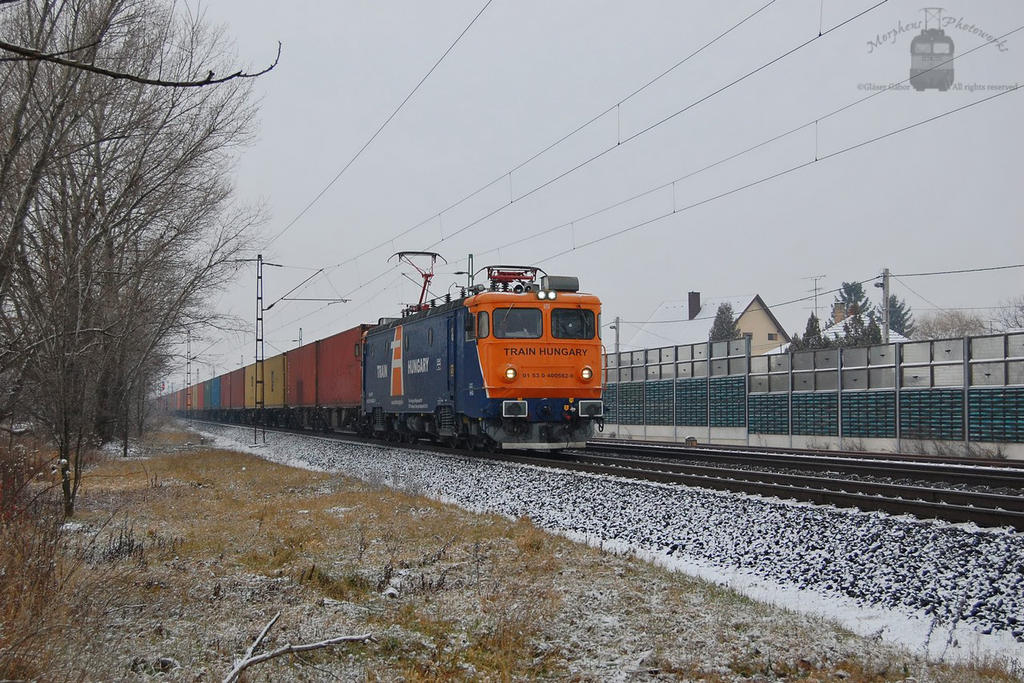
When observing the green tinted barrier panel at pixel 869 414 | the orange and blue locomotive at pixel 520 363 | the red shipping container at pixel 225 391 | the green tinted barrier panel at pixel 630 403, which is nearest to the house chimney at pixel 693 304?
the red shipping container at pixel 225 391

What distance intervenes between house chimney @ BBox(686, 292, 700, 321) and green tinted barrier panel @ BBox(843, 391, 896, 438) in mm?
50471

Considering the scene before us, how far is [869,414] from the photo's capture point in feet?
68.9

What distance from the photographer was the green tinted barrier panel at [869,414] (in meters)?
20.3

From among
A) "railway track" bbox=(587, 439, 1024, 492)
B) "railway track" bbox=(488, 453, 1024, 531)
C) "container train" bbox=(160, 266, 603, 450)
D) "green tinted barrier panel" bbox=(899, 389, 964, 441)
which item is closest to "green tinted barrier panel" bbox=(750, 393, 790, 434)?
"green tinted barrier panel" bbox=(899, 389, 964, 441)

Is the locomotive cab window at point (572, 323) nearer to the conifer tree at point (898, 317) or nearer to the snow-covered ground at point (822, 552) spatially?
the snow-covered ground at point (822, 552)

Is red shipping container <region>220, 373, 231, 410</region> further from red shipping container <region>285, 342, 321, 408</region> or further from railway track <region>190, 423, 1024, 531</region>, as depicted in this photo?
railway track <region>190, 423, 1024, 531</region>

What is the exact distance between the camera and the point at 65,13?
1170 cm

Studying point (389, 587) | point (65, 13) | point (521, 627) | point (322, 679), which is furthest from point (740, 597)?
point (65, 13)

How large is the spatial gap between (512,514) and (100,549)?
15.1ft

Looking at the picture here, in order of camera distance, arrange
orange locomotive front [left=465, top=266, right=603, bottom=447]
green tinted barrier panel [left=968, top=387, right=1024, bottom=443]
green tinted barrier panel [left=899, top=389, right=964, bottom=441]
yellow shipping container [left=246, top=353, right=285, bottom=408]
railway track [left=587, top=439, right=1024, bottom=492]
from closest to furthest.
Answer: railway track [left=587, top=439, right=1024, bottom=492] < orange locomotive front [left=465, top=266, right=603, bottom=447] < green tinted barrier panel [left=968, top=387, right=1024, bottom=443] < green tinted barrier panel [left=899, top=389, right=964, bottom=441] < yellow shipping container [left=246, top=353, right=285, bottom=408]

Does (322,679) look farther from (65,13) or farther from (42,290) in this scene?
(65,13)

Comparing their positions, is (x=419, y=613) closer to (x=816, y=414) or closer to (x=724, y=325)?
(x=816, y=414)

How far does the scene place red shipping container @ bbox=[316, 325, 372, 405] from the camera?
2692 cm

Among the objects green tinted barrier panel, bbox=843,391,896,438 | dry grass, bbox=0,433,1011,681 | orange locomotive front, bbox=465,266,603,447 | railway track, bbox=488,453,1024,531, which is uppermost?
orange locomotive front, bbox=465,266,603,447
